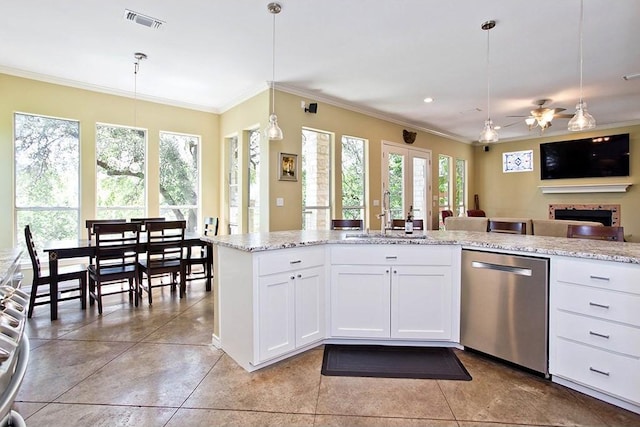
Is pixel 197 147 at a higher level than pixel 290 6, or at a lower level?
lower

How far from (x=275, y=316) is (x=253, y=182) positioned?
10.9 ft

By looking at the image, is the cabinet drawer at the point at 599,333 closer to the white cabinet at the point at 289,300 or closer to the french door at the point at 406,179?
the white cabinet at the point at 289,300

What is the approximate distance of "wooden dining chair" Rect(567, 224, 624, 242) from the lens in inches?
101

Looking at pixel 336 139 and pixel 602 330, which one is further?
pixel 336 139

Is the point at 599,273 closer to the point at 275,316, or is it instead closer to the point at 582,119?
the point at 582,119

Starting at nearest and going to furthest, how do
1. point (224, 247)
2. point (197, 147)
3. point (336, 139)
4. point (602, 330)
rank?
1. point (602, 330)
2. point (224, 247)
3. point (336, 139)
4. point (197, 147)

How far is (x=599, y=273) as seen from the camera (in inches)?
75.2

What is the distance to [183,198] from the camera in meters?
5.68

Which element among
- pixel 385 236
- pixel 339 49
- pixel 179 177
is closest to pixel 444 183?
pixel 339 49

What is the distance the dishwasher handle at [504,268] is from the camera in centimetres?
220

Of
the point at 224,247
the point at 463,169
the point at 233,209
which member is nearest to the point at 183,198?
the point at 233,209

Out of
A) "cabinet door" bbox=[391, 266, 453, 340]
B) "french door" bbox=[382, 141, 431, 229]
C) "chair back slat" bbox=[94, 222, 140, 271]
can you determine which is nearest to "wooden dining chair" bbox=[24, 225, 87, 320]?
"chair back slat" bbox=[94, 222, 140, 271]

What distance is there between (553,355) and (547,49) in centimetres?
321

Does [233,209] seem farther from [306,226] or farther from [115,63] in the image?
[115,63]
